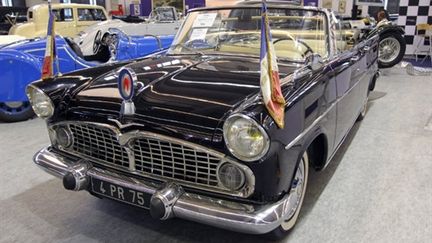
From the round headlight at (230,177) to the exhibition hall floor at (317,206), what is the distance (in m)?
0.49

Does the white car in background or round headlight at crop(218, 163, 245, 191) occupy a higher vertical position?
the white car in background

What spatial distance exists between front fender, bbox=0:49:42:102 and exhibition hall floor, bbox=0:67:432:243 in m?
0.78

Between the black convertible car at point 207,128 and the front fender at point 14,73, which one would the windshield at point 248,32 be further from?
the front fender at point 14,73

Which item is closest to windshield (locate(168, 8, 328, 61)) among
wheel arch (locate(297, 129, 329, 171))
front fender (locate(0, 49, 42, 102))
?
wheel arch (locate(297, 129, 329, 171))

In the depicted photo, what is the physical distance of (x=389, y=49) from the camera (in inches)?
241

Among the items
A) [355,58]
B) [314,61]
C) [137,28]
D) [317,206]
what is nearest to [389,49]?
[355,58]

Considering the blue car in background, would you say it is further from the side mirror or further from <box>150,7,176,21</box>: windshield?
<box>150,7,176,21</box>: windshield

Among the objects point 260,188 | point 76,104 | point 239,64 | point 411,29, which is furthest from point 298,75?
point 411,29

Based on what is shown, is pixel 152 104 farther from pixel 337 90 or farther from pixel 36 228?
pixel 337 90

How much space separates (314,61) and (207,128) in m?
0.95

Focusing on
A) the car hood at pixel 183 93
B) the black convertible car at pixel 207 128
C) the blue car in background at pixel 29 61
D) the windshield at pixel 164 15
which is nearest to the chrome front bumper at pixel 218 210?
the black convertible car at pixel 207 128

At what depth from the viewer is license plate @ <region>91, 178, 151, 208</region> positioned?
1744 mm

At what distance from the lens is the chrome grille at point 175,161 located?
1678 millimetres

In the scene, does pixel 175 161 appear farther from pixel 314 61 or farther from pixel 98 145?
pixel 314 61
